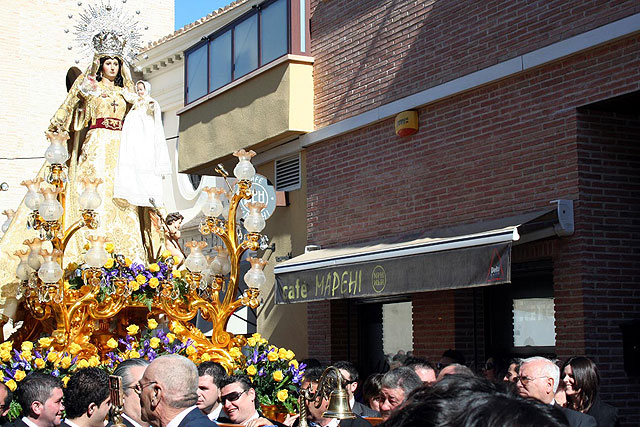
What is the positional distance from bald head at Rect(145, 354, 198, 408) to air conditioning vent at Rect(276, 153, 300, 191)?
11.0 meters

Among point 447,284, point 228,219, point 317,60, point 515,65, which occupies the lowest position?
point 447,284

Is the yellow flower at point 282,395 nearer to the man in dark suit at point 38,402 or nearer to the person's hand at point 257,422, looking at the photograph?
the person's hand at point 257,422

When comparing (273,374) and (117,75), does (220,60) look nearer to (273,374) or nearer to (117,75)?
(117,75)

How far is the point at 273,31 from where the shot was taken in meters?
15.3

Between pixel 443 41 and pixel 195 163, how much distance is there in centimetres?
629

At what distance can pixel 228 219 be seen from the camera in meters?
10.1

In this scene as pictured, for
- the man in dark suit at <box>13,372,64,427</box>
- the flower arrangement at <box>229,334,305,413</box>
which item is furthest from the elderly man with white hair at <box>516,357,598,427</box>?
the flower arrangement at <box>229,334,305,413</box>

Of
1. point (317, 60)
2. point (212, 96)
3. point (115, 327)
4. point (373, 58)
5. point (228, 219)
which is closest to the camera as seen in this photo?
point (228, 219)

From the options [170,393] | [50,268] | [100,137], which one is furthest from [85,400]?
[100,137]

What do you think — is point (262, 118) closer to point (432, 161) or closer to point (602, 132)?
point (432, 161)

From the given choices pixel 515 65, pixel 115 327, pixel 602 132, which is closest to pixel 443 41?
pixel 515 65

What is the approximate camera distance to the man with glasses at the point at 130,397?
218 inches

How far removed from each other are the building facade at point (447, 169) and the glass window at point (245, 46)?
43mm

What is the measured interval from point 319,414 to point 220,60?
11.2 meters
